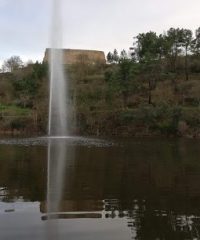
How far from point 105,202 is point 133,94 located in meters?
57.0

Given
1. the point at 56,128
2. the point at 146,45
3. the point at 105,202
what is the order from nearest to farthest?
1. the point at 105,202
2. the point at 56,128
3. the point at 146,45

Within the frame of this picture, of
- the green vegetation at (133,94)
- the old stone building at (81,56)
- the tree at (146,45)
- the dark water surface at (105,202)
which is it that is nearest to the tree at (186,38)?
the green vegetation at (133,94)

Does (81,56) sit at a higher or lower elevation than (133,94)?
higher

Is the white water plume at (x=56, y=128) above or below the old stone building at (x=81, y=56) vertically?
below

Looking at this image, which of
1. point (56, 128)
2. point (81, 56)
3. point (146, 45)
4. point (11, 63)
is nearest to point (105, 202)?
point (56, 128)

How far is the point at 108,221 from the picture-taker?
10.6m

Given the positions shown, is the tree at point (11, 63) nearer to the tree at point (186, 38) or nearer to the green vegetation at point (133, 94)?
the green vegetation at point (133, 94)

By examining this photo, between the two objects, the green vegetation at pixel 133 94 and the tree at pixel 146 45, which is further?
the tree at pixel 146 45

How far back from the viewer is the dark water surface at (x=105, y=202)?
9.67m

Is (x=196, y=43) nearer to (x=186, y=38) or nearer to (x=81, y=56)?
(x=186, y=38)

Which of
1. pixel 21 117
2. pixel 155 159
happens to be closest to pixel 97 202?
pixel 155 159

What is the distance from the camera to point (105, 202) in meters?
12.9

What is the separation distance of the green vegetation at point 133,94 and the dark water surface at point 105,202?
3638 centimetres

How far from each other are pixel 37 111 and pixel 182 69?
31.3 metres
